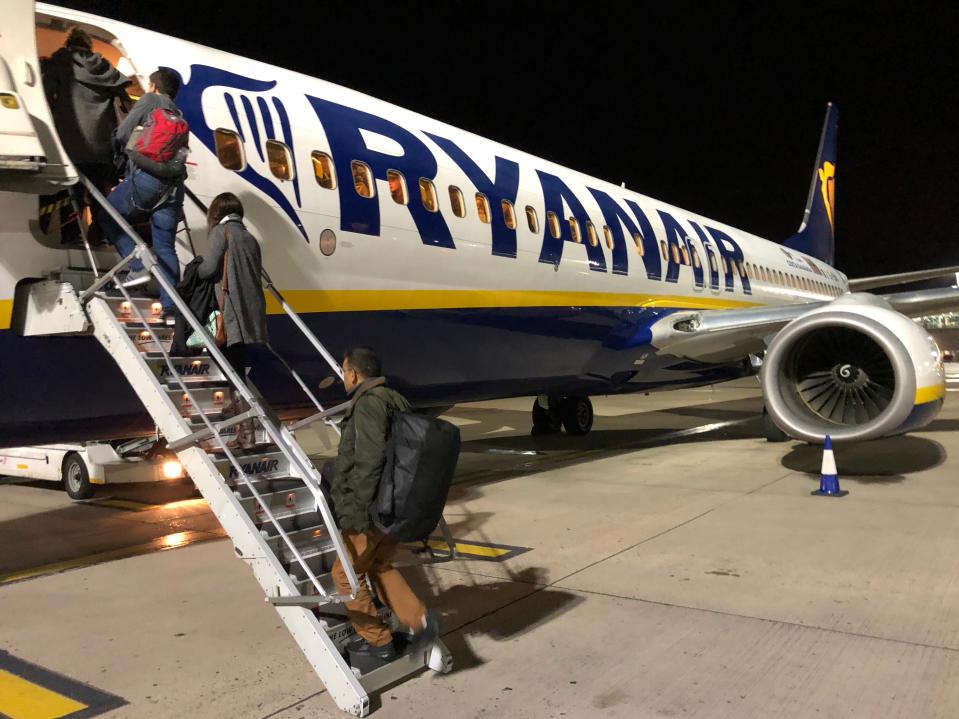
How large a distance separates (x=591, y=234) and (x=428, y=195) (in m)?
3.06

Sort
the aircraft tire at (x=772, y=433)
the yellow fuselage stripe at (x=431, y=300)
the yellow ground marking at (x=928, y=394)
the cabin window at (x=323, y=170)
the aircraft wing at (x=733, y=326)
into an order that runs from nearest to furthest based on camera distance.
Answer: the yellow fuselage stripe at (x=431, y=300) < the cabin window at (x=323, y=170) < the yellow ground marking at (x=928, y=394) < the aircraft wing at (x=733, y=326) < the aircraft tire at (x=772, y=433)

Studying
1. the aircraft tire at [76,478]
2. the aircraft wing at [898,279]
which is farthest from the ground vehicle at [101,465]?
the aircraft wing at [898,279]

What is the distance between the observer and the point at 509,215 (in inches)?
316

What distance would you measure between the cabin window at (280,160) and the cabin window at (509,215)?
2631mm

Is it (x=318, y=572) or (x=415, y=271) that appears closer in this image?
(x=318, y=572)

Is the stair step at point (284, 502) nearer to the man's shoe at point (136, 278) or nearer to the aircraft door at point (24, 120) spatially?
the man's shoe at point (136, 278)

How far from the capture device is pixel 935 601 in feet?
15.1

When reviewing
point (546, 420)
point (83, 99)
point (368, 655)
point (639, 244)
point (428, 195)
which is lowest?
point (546, 420)

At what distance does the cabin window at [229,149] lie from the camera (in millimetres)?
5352

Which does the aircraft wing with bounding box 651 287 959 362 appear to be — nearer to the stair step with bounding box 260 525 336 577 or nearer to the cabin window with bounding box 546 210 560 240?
the cabin window with bounding box 546 210 560 240

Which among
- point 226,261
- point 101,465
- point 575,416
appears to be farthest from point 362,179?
point 575,416

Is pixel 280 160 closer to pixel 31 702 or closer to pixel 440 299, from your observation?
pixel 440 299

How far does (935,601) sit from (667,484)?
416cm

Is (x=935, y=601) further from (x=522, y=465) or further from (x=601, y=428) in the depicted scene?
(x=601, y=428)
